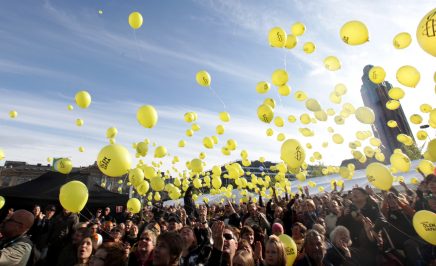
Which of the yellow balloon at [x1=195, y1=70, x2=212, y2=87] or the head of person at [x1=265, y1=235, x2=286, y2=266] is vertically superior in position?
the yellow balloon at [x1=195, y1=70, x2=212, y2=87]

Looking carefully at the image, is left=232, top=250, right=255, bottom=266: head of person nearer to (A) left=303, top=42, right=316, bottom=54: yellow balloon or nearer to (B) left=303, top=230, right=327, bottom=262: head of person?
(B) left=303, top=230, right=327, bottom=262: head of person

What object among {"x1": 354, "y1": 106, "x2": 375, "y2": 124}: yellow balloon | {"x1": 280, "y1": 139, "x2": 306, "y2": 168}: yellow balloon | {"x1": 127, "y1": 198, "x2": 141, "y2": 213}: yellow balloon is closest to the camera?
{"x1": 280, "y1": 139, "x2": 306, "y2": 168}: yellow balloon

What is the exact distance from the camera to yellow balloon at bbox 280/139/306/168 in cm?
442

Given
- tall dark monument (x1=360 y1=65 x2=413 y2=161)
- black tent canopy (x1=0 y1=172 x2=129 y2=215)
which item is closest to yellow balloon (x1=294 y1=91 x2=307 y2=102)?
black tent canopy (x1=0 y1=172 x2=129 y2=215)

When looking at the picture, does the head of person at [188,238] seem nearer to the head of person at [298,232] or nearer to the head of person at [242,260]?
the head of person at [242,260]

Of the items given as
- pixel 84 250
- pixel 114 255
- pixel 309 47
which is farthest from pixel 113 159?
pixel 309 47

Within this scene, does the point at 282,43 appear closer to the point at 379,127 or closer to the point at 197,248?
the point at 197,248

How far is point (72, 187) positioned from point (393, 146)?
53067mm

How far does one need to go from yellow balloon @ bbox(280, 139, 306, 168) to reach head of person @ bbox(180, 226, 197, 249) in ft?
6.39

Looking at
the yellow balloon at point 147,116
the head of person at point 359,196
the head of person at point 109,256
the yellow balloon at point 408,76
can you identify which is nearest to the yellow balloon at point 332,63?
the yellow balloon at point 408,76

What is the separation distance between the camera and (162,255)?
237 centimetres

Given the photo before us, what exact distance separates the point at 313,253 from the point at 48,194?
36.6 ft

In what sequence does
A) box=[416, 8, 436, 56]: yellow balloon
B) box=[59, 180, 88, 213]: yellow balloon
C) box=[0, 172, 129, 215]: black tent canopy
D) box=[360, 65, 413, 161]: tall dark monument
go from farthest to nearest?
box=[360, 65, 413, 161]: tall dark monument, box=[0, 172, 129, 215]: black tent canopy, box=[59, 180, 88, 213]: yellow balloon, box=[416, 8, 436, 56]: yellow balloon

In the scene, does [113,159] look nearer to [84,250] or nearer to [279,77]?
[84,250]
